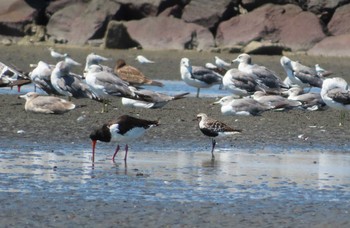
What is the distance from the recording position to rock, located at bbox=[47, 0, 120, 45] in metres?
34.6

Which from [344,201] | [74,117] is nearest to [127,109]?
[74,117]

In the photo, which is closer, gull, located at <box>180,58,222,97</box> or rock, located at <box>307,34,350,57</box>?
gull, located at <box>180,58,222,97</box>

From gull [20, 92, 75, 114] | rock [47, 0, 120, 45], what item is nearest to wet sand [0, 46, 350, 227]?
gull [20, 92, 75, 114]

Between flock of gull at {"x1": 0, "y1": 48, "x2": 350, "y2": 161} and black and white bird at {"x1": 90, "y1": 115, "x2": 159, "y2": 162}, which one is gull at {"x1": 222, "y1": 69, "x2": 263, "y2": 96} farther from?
black and white bird at {"x1": 90, "y1": 115, "x2": 159, "y2": 162}

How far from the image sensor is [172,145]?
1447 cm

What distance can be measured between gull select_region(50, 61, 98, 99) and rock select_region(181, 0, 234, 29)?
15606 millimetres

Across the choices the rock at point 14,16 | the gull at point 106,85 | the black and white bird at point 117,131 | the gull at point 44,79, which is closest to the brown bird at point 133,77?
the gull at point 44,79

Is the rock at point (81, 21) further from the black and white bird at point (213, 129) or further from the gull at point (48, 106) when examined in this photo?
the black and white bird at point (213, 129)

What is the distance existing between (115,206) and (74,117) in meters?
7.52

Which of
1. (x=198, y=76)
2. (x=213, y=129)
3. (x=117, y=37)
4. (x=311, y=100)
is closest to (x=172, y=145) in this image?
(x=213, y=129)

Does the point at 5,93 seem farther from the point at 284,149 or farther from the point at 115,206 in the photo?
the point at 115,206

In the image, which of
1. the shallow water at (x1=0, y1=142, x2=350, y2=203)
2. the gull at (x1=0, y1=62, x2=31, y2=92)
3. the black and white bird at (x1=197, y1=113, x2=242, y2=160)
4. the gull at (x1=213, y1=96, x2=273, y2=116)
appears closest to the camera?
the shallow water at (x1=0, y1=142, x2=350, y2=203)

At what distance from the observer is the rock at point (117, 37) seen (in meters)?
32.9

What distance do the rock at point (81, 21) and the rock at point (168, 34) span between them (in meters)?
0.90
